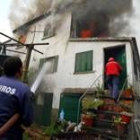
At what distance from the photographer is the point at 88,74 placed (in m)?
15.0

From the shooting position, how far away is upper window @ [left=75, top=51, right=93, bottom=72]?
15.2 meters

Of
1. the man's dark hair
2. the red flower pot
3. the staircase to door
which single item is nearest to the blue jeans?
the staircase to door

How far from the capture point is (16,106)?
8.16 ft

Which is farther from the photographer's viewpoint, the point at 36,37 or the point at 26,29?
the point at 26,29

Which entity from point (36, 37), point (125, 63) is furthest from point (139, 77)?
point (36, 37)

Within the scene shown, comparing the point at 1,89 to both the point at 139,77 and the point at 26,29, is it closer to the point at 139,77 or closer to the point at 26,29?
the point at 139,77

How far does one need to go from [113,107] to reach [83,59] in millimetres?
5338

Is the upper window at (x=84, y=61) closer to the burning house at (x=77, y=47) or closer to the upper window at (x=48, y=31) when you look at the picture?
the burning house at (x=77, y=47)

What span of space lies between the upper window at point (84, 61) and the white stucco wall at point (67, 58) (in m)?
0.27

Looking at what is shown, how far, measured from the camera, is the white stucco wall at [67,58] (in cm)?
1459

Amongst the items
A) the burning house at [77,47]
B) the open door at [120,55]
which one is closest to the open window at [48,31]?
the burning house at [77,47]

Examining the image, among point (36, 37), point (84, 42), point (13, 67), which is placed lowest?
point (13, 67)

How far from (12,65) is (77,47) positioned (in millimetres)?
13970

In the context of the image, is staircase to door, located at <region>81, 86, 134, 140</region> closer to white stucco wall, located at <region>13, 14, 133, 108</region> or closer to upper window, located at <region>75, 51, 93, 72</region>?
white stucco wall, located at <region>13, 14, 133, 108</region>
